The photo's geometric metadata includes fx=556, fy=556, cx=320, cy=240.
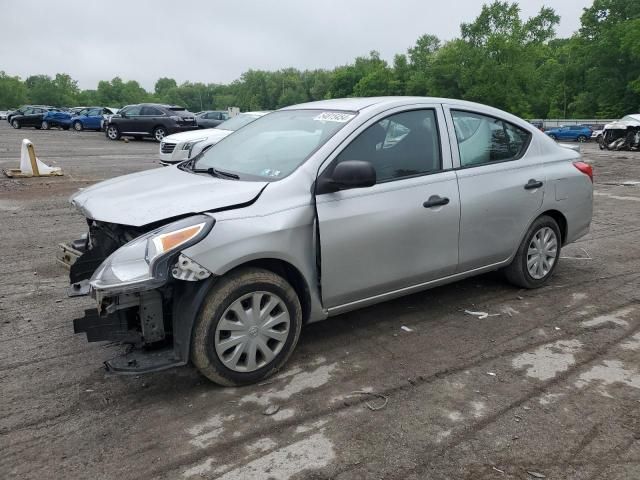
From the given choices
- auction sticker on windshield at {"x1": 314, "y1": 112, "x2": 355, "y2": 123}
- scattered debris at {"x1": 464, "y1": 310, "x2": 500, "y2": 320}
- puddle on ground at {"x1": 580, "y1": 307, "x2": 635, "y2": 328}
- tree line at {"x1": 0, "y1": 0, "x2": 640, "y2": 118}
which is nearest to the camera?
auction sticker on windshield at {"x1": 314, "y1": 112, "x2": 355, "y2": 123}

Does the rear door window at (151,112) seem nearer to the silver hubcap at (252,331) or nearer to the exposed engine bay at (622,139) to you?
the exposed engine bay at (622,139)

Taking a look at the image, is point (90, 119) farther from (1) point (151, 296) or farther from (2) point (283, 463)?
(2) point (283, 463)

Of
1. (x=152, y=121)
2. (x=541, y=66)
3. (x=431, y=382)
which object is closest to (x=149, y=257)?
(x=431, y=382)

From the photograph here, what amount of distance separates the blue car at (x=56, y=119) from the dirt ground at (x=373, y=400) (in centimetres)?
3556

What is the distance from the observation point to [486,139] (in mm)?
4734

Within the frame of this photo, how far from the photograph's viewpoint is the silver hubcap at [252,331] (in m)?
3.32

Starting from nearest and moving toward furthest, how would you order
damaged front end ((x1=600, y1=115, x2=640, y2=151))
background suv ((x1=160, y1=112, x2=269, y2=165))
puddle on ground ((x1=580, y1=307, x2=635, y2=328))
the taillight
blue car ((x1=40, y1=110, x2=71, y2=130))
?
puddle on ground ((x1=580, y1=307, x2=635, y2=328))
the taillight
background suv ((x1=160, y1=112, x2=269, y2=165))
damaged front end ((x1=600, y1=115, x2=640, y2=151))
blue car ((x1=40, y1=110, x2=71, y2=130))

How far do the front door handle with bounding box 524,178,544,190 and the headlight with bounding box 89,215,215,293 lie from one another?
2.93 metres

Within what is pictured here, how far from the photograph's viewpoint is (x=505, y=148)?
4.86 meters

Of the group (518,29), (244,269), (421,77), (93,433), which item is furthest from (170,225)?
(421,77)

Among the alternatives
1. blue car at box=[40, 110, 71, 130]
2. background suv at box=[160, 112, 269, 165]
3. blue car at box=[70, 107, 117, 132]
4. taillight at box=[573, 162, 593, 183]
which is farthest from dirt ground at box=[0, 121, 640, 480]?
blue car at box=[40, 110, 71, 130]

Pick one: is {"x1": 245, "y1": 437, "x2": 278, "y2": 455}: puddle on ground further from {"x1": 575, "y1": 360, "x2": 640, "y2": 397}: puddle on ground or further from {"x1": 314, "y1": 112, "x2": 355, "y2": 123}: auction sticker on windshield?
{"x1": 314, "y1": 112, "x2": 355, "y2": 123}: auction sticker on windshield

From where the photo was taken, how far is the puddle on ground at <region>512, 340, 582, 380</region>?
3.69 m

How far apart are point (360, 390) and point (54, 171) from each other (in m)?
12.2
